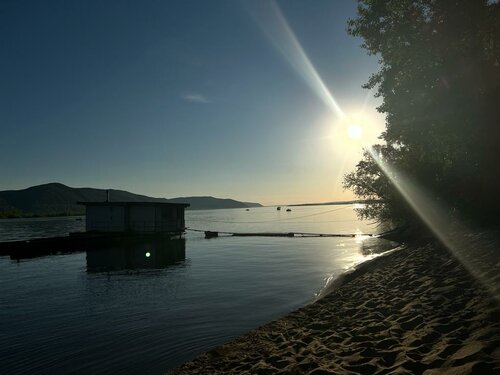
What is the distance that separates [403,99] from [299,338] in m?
17.3

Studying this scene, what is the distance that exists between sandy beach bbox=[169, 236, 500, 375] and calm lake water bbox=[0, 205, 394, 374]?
87.9 inches

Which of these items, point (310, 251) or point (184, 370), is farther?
point (310, 251)

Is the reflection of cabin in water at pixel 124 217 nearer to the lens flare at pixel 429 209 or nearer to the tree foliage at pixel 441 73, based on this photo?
the lens flare at pixel 429 209

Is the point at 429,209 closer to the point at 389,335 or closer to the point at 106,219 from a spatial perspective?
the point at 389,335

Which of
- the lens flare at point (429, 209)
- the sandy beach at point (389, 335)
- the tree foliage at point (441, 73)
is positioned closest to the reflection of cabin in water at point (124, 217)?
the lens flare at point (429, 209)

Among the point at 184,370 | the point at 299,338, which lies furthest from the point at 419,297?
the point at 184,370

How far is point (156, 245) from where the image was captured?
164 ft

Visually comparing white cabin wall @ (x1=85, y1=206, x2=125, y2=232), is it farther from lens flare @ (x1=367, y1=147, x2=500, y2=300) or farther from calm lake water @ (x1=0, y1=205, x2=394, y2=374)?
lens flare @ (x1=367, y1=147, x2=500, y2=300)

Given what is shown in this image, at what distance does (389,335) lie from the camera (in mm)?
8766

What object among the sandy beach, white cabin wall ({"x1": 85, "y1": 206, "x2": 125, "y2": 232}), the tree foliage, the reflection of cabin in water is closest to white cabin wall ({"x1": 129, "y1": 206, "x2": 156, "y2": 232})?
the reflection of cabin in water

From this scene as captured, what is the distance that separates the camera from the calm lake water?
11531 mm

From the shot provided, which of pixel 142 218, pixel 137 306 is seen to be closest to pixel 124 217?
pixel 142 218

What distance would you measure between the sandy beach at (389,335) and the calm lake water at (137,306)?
223 cm

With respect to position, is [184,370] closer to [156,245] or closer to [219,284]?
[219,284]
